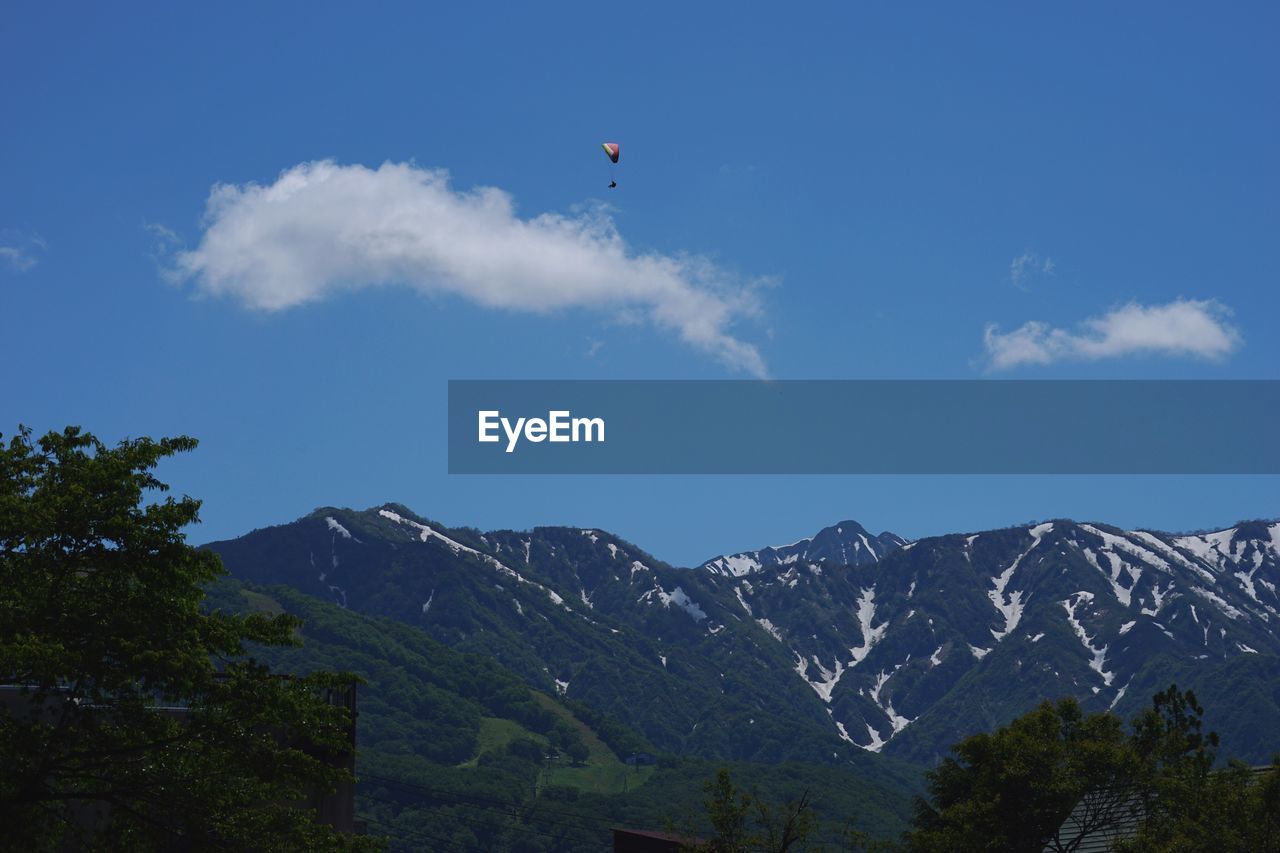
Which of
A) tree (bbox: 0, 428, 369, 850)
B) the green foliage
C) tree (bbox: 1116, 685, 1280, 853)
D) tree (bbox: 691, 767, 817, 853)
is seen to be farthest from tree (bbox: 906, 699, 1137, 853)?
tree (bbox: 0, 428, 369, 850)

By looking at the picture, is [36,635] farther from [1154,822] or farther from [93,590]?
[1154,822]

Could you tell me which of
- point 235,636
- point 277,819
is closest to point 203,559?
point 235,636

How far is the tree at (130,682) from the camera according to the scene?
27.7 metres

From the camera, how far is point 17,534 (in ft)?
93.7

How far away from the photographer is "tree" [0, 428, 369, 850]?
27.7m

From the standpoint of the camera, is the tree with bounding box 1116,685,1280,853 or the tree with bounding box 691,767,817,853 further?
the tree with bounding box 691,767,817,853

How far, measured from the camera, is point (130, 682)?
94.2 ft

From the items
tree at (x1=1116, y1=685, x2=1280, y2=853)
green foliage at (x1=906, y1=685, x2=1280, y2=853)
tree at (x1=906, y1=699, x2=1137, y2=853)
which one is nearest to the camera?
tree at (x1=1116, y1=685, x2=1280, y2=853)

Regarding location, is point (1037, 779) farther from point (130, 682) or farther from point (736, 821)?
Answer: point (130, 682)

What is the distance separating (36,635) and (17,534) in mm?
2505

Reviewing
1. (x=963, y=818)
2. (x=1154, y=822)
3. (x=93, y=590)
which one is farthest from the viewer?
(x=963, y=818)

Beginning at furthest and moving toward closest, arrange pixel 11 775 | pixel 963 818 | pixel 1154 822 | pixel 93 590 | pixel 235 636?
pixel 963 818, pixel 1154 822, pixel 235 636, pixel 93 590, pixel 11 775

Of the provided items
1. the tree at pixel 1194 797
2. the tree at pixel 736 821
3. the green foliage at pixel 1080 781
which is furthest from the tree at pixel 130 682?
the green foliage at pixel 1080 781

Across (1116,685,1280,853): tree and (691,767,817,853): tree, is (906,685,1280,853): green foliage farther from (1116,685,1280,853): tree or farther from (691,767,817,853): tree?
(691,767,817,853): tree
